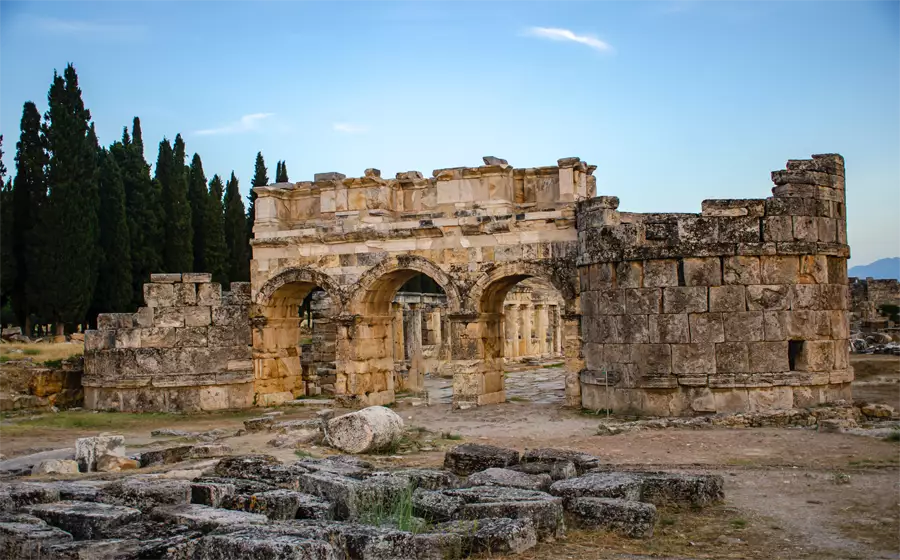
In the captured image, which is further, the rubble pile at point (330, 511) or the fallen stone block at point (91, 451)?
the fallen stone block at point (91, 451)

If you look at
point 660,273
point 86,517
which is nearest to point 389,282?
point 660,273

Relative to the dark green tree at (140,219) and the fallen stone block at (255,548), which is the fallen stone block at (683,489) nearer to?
the fallen stone block at (255,548)

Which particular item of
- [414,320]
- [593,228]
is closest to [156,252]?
[414,320]

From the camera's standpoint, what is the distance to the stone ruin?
45.2ft

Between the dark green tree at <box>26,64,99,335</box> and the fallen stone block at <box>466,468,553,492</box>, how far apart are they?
2239 cm

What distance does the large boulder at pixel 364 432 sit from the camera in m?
11.6

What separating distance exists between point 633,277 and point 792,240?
252cm

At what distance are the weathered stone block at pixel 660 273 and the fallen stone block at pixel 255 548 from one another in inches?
360

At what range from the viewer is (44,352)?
20.9 metres

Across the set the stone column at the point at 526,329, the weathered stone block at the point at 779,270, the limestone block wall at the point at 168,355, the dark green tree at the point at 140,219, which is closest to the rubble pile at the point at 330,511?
the weathered stone block at the point at 779,270

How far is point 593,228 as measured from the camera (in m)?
14.9

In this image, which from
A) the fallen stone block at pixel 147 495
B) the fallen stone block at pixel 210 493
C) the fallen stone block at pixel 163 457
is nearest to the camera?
the fallen stone block at pixel 147 495

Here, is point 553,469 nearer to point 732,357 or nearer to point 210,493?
point 210,493

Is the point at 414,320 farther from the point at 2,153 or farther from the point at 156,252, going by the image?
the point at 2,153
